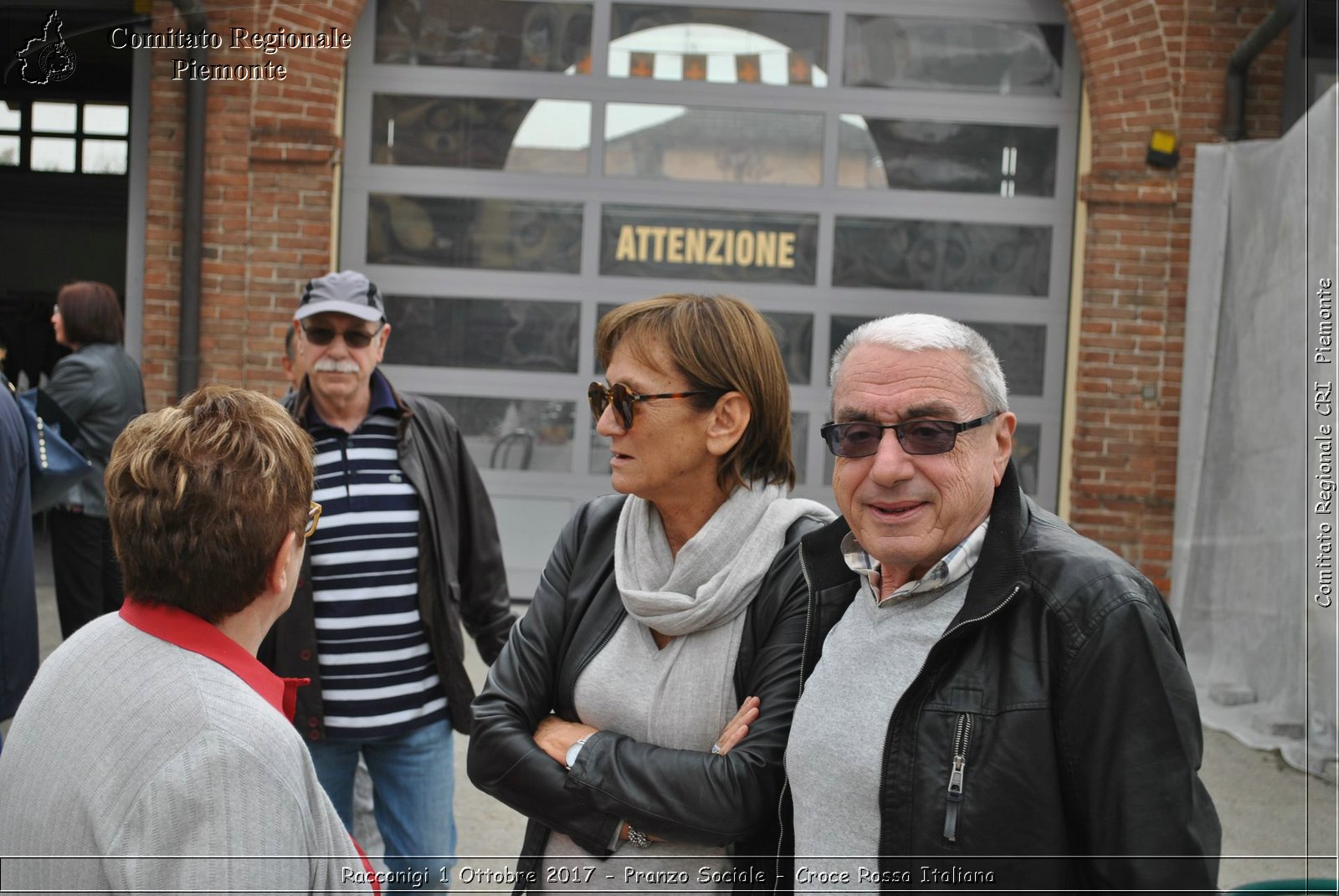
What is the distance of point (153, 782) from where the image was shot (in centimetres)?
146

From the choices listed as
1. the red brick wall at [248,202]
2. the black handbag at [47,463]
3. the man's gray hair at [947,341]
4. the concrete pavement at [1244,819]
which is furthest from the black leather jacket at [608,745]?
the red brick wall at [248,202]

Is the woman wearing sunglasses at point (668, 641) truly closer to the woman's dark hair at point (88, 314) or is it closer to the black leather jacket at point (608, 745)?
the black leather jacket at point (608, 745)

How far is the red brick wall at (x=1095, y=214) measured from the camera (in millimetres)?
7727

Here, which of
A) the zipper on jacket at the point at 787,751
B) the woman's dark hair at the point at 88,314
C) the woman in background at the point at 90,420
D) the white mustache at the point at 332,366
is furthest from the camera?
the woman's dark hair at the point at 88,314

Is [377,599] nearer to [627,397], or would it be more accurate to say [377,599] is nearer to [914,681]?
[627,397]

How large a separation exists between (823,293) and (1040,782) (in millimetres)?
6662

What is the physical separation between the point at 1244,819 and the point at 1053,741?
14.2 ft

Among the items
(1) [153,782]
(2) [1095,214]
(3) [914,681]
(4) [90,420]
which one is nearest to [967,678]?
(3) [914,681]

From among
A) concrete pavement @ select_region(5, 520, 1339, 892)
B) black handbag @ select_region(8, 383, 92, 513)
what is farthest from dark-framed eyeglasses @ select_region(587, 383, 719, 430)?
black handbag @ select_region(8, 383, 92, 513)

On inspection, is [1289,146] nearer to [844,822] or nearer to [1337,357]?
[1337,357]

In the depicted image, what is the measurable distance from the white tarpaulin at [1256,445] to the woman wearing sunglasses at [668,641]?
4338 mm

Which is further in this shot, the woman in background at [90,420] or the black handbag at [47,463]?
the woman in background at [90,420]

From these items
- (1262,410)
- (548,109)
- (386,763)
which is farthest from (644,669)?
(548,109)

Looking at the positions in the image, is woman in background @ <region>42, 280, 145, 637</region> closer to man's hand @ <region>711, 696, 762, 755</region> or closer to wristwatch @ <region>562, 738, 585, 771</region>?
wristwatch @ <region>562, 738, 585, 771</region>
